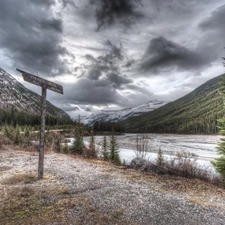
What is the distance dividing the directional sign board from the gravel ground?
476cm

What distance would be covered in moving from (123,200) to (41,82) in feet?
22.1

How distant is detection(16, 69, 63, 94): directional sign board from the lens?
27.7ft

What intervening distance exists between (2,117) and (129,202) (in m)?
122

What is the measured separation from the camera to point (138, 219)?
5.23 metres

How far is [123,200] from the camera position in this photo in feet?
21.7

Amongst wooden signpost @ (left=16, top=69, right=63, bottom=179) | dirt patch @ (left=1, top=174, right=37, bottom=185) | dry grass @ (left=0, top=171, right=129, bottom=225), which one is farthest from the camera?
wooden signpost @ (left=16, top=69, right=63, bottom=179)

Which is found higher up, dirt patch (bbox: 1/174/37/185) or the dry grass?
the dry grass

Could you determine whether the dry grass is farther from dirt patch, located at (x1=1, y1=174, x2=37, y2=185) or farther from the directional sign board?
the directional sign board

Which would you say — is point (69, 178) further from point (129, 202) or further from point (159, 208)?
point (159, 208)

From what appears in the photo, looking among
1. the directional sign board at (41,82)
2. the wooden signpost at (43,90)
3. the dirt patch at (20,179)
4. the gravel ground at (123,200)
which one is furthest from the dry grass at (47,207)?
the directional sign board at (41,82)

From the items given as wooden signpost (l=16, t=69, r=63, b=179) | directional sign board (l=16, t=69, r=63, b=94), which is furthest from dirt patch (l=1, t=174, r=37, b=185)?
directional sign board (l=16, t=69, r=63, b=94)

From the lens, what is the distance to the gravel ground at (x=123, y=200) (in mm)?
5254

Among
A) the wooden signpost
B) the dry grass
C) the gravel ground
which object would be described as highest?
the wooden signpost

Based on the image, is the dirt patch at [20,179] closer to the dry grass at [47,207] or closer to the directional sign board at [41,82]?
the dry grass at [47,207]
